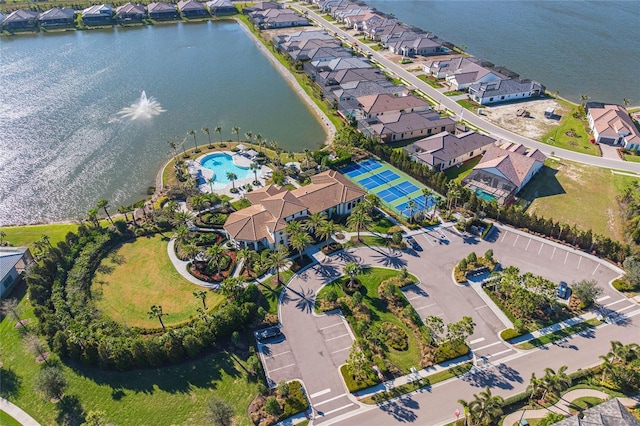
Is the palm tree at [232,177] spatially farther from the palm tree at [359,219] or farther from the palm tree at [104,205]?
the palm tree at [359,219]

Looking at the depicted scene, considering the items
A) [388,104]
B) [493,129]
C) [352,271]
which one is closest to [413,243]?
[352,271]

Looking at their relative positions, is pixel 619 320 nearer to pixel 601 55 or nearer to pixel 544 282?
pixel 544 282

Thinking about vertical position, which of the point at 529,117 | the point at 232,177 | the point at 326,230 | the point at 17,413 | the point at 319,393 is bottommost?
→ the point at 17,413

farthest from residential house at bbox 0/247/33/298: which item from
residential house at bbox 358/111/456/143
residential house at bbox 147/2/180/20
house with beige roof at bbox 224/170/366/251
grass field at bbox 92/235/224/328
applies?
residential house at bbox 147/2/180/20

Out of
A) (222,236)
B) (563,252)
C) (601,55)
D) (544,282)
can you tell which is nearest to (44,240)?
(222,236)

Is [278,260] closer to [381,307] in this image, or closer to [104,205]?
[381,307]

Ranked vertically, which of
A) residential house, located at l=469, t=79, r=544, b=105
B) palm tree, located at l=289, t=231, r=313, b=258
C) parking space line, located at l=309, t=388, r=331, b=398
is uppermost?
residential house, located at l=469, t=79, r=544, b=105

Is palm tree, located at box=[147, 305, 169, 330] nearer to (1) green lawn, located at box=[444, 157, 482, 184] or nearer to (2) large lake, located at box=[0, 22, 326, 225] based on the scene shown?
(2) large lake, located at box=[0, 22, 326, 225]
